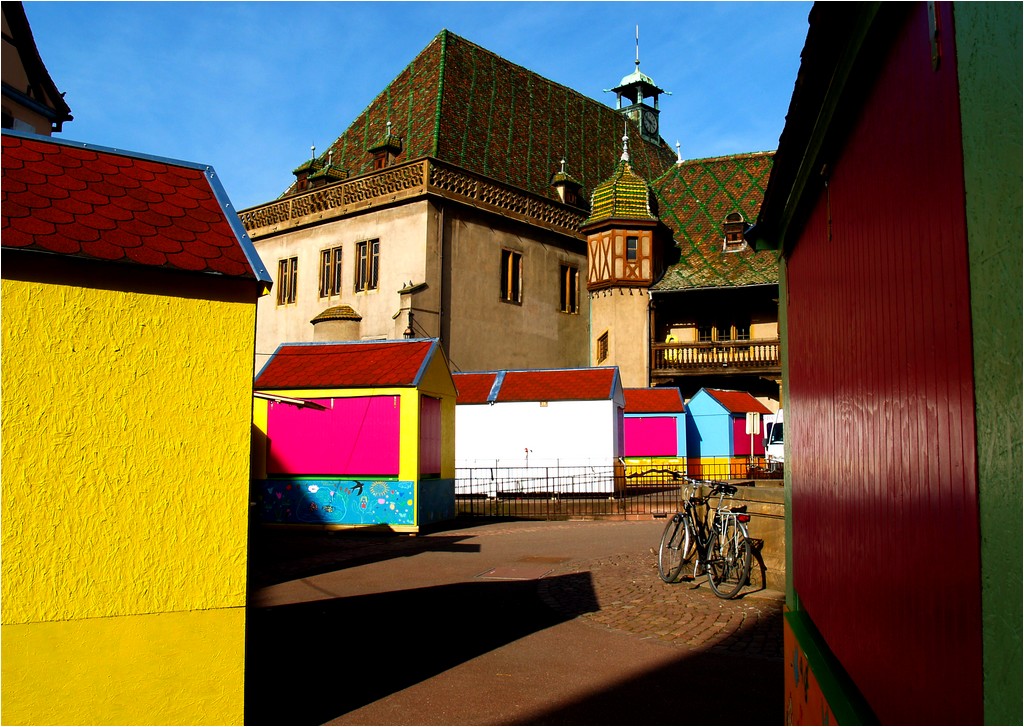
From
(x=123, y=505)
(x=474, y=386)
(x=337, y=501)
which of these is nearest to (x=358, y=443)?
(x=337, y=501)

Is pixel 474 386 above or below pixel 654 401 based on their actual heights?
above

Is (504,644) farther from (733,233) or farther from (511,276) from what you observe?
(733,233)

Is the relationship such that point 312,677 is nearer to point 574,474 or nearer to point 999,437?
point 999,437

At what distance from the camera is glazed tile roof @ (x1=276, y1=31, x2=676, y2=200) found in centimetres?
3662

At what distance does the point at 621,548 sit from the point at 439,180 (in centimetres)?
2119

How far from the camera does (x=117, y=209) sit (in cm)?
531

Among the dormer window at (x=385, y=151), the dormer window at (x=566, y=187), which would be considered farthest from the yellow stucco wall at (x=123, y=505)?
the dormer window at (x=566, y=187)

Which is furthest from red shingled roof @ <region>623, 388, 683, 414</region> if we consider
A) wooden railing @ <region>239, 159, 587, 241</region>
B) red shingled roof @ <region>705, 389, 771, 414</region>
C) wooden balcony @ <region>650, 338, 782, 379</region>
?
wooden railing @ <region>239, 159, 587, 241</region>

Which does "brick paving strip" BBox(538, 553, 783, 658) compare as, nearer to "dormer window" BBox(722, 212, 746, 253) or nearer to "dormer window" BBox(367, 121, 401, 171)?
"dormer window" BBox(367, 121, 401, 171)

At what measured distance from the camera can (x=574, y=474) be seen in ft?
86.8

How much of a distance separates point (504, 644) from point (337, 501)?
1055 cm

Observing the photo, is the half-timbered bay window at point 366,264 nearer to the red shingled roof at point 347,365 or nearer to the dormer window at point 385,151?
the dormer window at point 385,151

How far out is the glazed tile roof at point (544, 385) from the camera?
26.4 metres

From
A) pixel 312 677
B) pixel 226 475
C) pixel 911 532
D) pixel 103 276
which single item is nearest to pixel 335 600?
pixel 312 677
